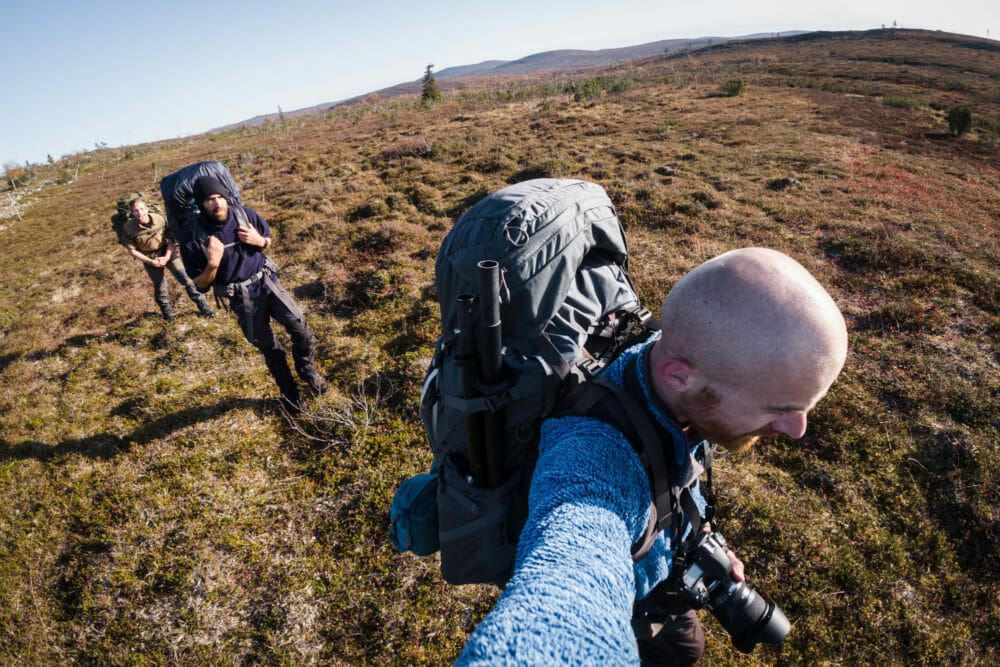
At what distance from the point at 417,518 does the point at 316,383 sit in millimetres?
4044

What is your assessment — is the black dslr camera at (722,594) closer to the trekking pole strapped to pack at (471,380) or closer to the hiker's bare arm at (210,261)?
the trekking pole strapped to pack at (471,380)

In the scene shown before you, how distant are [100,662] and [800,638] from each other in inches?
227

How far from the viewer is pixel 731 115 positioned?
19.8 m

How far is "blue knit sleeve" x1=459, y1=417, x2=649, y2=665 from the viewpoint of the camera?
2.67 feet

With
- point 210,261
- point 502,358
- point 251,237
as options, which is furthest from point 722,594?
point 251,237

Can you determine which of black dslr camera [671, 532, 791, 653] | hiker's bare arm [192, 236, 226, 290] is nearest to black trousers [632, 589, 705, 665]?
black dslr camera [671, 532, 791, 653]

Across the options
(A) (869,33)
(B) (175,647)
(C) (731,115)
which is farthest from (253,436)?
(A) (869,33)

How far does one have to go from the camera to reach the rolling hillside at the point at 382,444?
3543mm

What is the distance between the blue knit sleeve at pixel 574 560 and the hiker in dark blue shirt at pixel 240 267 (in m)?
4.08

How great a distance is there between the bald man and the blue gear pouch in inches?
34.2

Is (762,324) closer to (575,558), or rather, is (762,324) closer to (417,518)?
(575,558)

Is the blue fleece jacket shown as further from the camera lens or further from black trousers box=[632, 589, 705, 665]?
the camera lens

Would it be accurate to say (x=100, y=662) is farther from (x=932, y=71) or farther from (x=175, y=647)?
(x=932, y=71)

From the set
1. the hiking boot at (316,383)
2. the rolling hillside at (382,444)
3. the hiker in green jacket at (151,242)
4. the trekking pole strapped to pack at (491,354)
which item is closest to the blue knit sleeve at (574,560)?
the trekking pole strapped to pack at (491,354)
